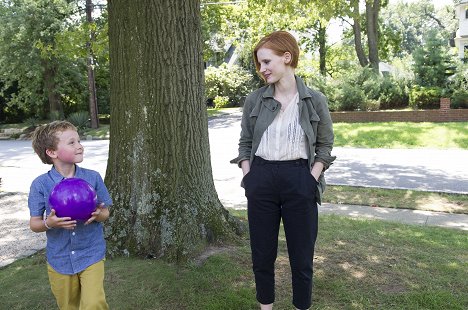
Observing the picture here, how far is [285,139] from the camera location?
309 cm

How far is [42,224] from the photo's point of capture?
278 centimetres

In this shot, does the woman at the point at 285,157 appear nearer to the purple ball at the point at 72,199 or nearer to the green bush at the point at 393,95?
the purple ball at the point at 72,199

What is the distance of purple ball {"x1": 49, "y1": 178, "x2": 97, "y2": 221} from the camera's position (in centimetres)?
269

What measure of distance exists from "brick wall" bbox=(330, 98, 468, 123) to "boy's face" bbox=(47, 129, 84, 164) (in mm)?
17881

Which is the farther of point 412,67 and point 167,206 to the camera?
point 412,67

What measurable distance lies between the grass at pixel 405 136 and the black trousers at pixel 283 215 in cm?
1216

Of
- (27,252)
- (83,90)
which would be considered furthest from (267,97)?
(83,90)

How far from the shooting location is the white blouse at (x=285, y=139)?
308 cm

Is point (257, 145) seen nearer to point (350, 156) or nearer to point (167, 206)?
point (167, 206)

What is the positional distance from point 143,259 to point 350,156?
978cm

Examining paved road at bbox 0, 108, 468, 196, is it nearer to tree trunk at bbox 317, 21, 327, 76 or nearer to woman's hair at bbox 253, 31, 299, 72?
woman's hair at bbox 253, 31, 299, 72

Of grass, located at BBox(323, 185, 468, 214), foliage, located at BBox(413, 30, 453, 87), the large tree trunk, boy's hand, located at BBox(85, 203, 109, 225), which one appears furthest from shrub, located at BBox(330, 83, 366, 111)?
boy's hand, located at BBox(85, 203, 109, 225)

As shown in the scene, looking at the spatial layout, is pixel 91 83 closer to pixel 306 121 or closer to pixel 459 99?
pixel 459 99

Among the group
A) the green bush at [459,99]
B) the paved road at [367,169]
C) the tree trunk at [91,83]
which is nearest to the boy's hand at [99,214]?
the paved road at [367,169]
